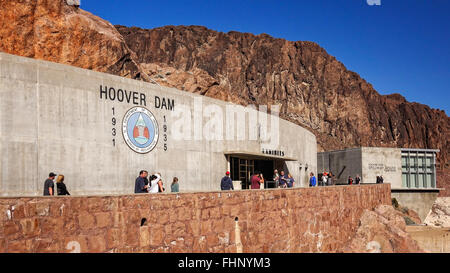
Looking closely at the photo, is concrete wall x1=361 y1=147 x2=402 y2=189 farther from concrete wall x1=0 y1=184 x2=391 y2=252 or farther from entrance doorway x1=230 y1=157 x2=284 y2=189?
concrete wall x1=0 y1=184 x2=391 y2=252

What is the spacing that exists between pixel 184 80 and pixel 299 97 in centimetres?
7008

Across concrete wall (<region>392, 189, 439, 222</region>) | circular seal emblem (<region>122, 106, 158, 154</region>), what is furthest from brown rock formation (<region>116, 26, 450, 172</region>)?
circular seal emblem (<region>122, 106, 158, 154</region>)

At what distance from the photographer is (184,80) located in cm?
4716

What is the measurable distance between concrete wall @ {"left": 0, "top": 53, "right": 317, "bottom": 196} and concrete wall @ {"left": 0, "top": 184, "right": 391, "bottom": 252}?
4.85 meters

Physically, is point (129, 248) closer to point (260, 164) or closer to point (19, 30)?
point (260, 164)

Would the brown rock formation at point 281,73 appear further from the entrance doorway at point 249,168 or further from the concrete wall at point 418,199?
the entrance doorway at point 249,168

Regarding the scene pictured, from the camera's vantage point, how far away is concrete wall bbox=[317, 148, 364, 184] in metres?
37.8

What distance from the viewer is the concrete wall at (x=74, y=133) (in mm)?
11922

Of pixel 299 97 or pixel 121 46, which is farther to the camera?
pixel 299 97

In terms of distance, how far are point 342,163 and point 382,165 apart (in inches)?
129

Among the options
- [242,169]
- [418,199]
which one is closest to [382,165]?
[418,199]
